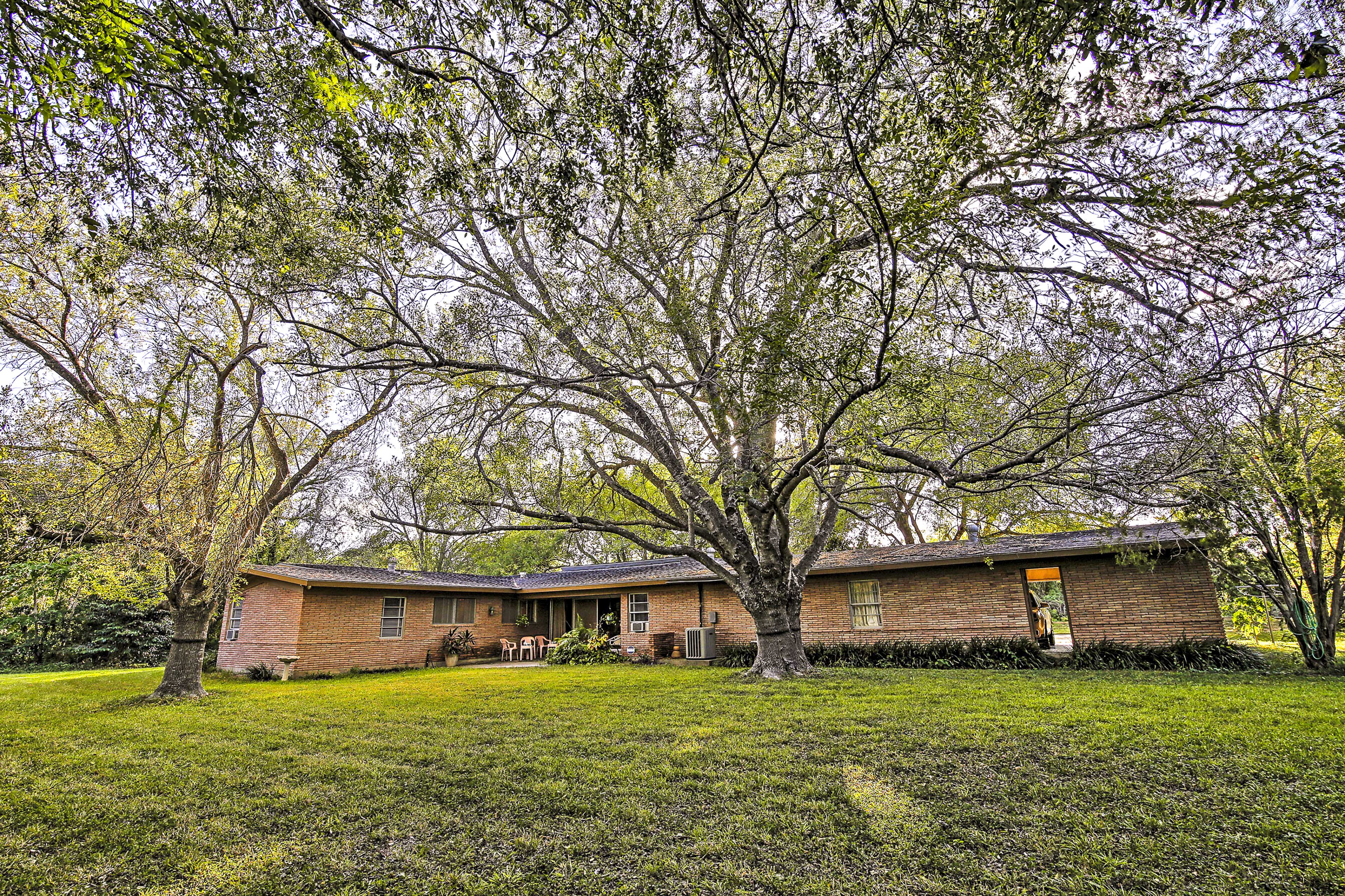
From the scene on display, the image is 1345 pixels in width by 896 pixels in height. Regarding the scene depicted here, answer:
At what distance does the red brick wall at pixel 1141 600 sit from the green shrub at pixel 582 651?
1250cm

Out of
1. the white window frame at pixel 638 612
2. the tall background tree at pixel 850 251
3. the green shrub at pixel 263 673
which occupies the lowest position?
the green shrub at pixel 263 673

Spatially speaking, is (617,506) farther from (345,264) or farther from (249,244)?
(249,244)

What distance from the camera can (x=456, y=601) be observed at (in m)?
20.7

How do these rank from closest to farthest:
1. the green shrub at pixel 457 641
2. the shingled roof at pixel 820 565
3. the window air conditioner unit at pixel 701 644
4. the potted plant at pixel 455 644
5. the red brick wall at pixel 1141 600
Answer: the red brick wall at pixel 1141 600 → the shingled roof at pixel 820 565 → the window air conditioner unit at pixel 701 644 → the potted plant at pixel 455 644 → the green shrub at pixel 457 641

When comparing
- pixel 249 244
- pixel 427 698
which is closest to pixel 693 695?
pixel 427 698

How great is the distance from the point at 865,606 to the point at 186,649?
1562 centimetres

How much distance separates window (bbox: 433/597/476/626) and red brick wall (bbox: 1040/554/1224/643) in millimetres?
17921

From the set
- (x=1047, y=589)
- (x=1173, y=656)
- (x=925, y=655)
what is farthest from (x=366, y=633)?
(x=1047, y=589)

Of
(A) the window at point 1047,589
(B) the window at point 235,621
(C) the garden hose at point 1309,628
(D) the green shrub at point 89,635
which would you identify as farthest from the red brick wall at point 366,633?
(C) the garden hose at point 1309,628

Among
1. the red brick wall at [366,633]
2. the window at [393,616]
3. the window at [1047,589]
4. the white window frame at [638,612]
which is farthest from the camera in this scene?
the white window frame at [638,612]

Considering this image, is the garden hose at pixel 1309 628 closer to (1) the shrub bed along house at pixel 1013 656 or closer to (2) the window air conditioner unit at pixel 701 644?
(1) the shrub bed along house at pixel 1013 656

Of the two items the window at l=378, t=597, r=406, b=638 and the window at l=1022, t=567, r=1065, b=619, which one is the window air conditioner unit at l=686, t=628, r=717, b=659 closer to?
the window at l=1022, t=567, r=1065, b=619

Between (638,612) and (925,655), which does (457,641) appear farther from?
(925,655)

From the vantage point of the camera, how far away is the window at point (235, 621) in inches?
734
